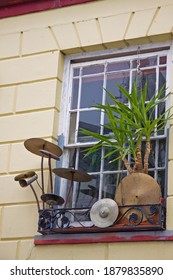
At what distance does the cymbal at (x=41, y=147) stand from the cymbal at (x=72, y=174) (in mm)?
188

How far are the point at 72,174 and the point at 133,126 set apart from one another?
87cm

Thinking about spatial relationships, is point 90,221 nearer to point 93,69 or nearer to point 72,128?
point 72,128

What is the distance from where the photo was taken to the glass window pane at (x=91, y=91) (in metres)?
8.98

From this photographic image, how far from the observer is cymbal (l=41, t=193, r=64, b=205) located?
26.8ft

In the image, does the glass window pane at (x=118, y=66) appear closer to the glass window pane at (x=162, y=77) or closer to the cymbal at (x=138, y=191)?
the glass window pane at (x=162, y=77)

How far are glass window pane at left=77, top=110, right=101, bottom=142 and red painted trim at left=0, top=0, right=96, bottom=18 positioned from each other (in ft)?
4.59

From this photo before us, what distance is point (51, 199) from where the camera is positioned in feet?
26.9

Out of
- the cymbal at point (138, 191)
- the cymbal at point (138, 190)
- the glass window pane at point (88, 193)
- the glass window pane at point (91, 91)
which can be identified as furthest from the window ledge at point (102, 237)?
the glass window pane at point (91, 91)

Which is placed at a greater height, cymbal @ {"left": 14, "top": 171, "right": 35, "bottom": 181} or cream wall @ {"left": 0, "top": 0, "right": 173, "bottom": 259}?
cream wall @ {"left": 0, "top": 0, "right": 173, "bottom": 259}

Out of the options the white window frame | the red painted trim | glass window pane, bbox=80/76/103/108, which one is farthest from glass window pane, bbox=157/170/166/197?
the red painted trim

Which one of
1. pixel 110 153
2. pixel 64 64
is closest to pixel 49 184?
pixel 110 153

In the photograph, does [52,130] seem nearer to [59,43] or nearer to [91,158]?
[91,158]

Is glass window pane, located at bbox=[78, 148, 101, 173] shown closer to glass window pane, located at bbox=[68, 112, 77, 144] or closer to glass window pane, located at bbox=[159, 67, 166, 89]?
glass window pane, located at bbox=[68, 112, 77, 144]

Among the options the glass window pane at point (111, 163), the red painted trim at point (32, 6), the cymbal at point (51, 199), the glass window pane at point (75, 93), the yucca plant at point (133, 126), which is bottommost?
the cymbal at point (51, 199)
